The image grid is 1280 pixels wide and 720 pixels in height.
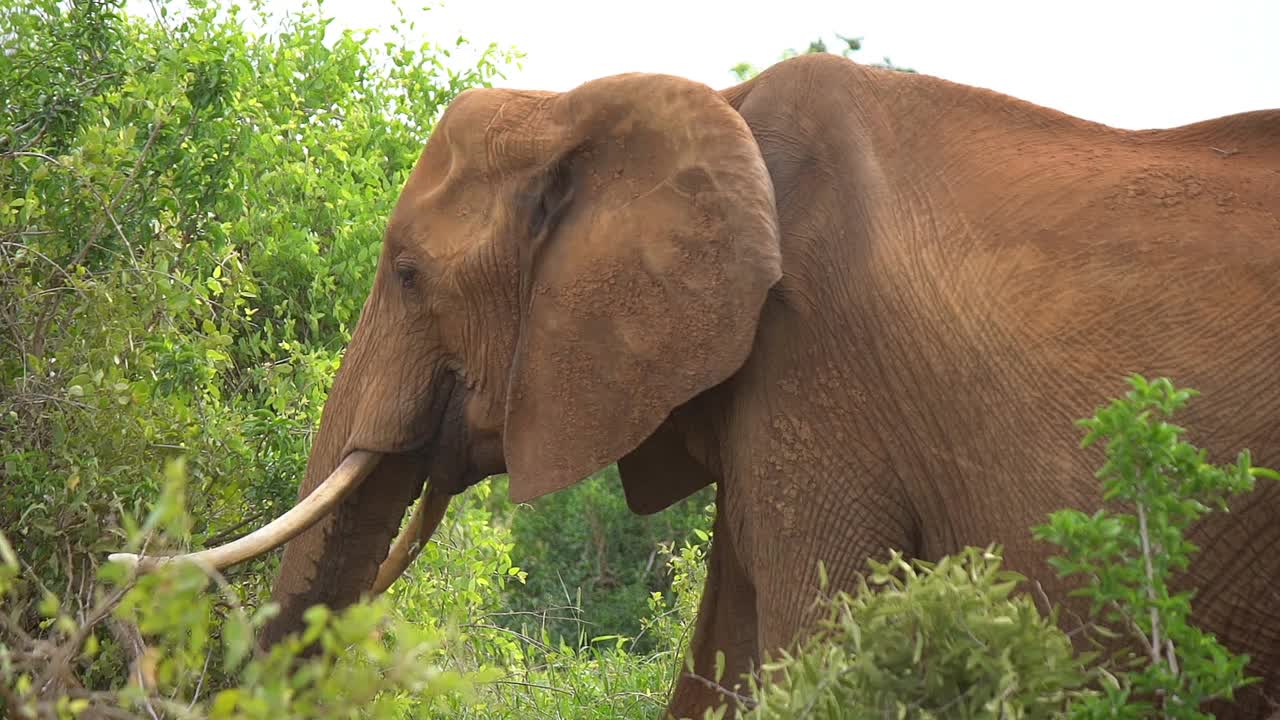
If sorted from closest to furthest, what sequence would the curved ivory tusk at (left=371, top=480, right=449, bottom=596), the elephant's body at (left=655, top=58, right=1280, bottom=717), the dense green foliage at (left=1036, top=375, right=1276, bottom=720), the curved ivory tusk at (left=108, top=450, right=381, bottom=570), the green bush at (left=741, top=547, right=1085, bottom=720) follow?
the green bush at (left=741, top=547, right=1085, bottom=720) → the dense green foliage at (left=1036, top=375, right=1276, bottom=720) → the elephant's body at (left=655, top=58, right=1280, bottom=717) → the curved ivory tusk at (left=108, top=450, right=381, bottom=570) → the curved ivory tusk at (left=371, top=480, right=449, bottom=596)

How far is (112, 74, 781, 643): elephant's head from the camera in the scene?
3.33 metres

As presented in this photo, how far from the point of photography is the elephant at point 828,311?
305 centimetres

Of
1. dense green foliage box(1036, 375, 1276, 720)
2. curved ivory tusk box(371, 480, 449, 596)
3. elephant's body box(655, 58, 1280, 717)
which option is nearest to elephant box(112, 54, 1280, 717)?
elephant's body box(655, 58, 1280, 717)

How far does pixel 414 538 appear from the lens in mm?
4230

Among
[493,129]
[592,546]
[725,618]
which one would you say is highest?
[493,129]

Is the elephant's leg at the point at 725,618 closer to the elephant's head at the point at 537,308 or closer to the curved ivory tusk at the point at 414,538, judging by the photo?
the elephant's head at the point at 537,308

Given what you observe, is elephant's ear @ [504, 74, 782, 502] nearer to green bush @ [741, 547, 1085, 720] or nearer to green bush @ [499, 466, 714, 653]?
green bush @ [741, 547, 1085, 720]

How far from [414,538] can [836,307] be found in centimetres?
145

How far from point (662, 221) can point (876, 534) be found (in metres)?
0.78

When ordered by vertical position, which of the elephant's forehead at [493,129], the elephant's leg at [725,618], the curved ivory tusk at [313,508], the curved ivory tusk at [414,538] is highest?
the elephant's forehead at [493,129]

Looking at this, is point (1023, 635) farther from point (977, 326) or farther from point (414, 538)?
point (414, 538)

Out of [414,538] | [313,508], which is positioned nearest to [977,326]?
[313,508]

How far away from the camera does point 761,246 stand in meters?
3.24

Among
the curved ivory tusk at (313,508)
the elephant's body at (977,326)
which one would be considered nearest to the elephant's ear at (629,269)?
the elephant's body at (977,326)
